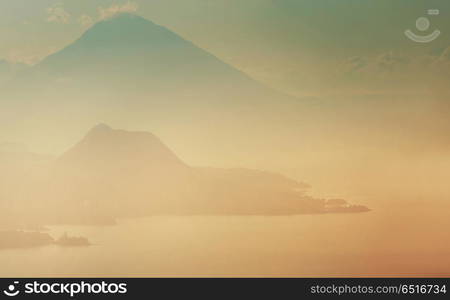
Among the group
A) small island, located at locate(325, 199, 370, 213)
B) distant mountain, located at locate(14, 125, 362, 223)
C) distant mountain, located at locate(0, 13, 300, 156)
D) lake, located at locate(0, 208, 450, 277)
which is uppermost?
distant mountain, located at locate(0, 13, 300, 156)

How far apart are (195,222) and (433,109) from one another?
1482 mm

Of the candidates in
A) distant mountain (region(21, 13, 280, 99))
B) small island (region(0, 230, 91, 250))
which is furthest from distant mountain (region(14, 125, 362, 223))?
distant mountain (region(21, 13, 280, 99))

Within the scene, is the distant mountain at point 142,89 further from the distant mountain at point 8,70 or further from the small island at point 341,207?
the small island at point 341,207

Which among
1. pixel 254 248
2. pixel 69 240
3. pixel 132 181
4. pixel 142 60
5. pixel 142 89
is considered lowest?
pixel 254 248

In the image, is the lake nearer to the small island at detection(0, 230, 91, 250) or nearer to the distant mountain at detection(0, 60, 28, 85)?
the small island at detection(0, 230, 91, 250)

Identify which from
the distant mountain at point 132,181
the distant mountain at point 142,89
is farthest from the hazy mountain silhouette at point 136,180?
the distant mountain at point 142,89

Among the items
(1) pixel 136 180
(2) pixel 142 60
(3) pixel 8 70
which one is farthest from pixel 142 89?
(3) pixel 8 70

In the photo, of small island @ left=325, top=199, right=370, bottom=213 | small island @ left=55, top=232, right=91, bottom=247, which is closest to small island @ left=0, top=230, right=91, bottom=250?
small island @ left=55, top=232, right=91, bottom=247

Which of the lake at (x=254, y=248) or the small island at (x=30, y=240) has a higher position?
the small island at (x=30, y=240)

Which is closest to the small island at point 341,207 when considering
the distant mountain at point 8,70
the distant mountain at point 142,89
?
the distant mountain at point 142,89

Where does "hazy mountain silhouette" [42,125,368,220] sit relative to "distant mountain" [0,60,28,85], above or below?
below

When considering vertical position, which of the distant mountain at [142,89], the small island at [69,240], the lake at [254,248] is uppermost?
the distant mountain at [142,89]

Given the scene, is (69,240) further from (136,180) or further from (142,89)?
(142,89)

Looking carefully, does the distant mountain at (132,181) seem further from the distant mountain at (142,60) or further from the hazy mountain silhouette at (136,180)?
the distant mountain at (142,60)
